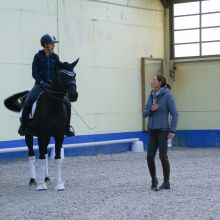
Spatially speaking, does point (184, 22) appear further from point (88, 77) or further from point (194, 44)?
point (88, 77)

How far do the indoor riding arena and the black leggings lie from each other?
0.02 metres

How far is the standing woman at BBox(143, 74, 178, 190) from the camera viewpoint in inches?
356

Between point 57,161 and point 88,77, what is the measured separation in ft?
20.7

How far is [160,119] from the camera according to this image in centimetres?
906

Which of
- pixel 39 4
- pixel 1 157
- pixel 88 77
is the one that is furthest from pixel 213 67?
pixel 1 157

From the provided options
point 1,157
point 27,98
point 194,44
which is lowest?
point 1,157

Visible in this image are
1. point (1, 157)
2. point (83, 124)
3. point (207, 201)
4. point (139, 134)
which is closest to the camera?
point (207, 201)

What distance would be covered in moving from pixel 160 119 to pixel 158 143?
38 cm

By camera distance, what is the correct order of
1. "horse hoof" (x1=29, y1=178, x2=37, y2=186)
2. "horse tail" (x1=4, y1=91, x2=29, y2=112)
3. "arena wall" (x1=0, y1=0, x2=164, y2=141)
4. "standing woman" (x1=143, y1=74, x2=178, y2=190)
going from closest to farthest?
"standing woman" (x1=143, y1=74, x2=178, y2=190), "horse hoof" (x1=29, y1=178, x2=37, y2=186), "horse tail" (x1=4, y1=91, x2=29, y2=112), "arena wall" (x1=0, y1=0, x2=164, y2=141)

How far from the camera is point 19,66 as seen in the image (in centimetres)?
1397

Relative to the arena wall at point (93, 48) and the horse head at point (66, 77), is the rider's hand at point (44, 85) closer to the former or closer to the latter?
the horse head at point (66, 77)

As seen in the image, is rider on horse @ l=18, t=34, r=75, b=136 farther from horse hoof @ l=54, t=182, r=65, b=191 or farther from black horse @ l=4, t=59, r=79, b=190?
horse hoof @ l=54, t=182, r=65, b=191

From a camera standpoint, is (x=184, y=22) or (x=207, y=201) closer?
(x=207, y=201)

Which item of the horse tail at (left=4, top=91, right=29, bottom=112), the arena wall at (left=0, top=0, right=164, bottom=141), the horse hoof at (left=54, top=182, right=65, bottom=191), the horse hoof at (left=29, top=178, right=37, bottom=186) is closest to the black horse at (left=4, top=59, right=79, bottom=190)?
the horse hoof at (left=54, top=182, right=65, bottom=191)
